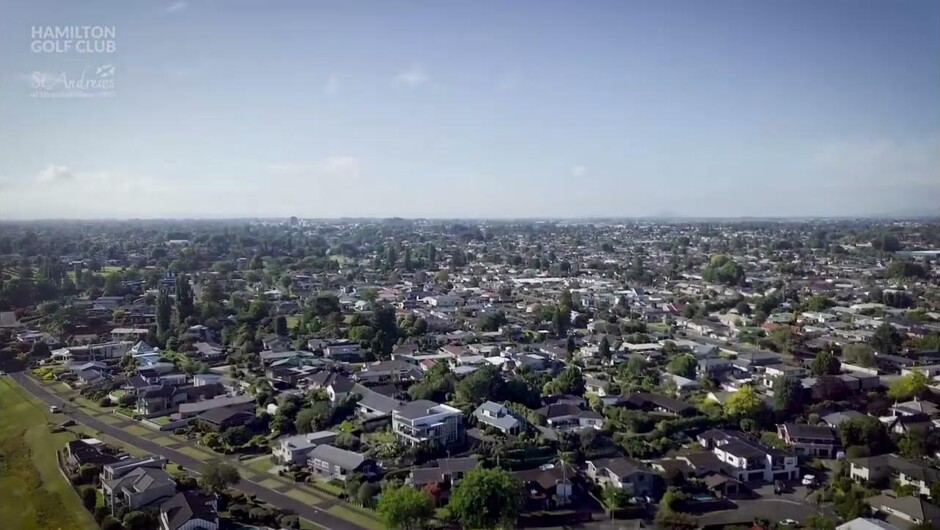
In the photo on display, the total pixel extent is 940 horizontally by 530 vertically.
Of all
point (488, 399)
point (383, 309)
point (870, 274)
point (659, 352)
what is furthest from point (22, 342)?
point (870, 274)

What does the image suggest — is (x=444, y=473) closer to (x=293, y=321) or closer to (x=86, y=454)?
(x=86, y=454)

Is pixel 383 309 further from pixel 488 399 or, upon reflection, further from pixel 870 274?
pixel 870 274

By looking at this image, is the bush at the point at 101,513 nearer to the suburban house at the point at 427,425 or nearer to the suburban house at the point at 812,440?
the suburban house at the point at 427,425

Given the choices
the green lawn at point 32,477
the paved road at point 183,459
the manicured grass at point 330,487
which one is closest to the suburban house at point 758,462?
the paved road at point 183,459

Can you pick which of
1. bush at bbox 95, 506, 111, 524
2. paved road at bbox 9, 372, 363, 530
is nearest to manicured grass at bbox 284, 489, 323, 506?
paved road at bbox 9, 372, 363, 530

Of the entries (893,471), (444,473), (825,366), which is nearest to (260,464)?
(444,473)

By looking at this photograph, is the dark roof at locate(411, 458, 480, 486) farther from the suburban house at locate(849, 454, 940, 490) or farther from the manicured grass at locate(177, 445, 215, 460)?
the suburban house at locate(849, 454, 940, 490)
